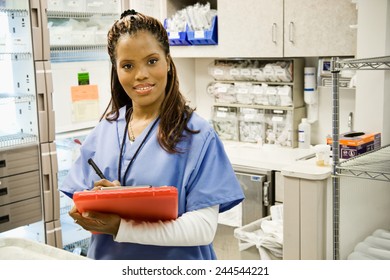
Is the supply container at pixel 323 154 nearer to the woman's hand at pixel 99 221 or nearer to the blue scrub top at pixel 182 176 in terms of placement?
the blue scrub top at pixel 182 176

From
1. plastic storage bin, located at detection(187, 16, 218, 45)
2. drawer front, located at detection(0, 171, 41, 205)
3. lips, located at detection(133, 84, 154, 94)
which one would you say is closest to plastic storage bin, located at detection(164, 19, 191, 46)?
plastic storage bin, located at detection(187, 16, 218, 45)

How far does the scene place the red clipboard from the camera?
1125mm

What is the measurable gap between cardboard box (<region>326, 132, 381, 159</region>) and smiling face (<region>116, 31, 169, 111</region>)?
2.94 ft

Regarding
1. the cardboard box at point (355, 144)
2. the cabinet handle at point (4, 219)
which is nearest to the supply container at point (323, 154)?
the cardboard box at point (355, 144)

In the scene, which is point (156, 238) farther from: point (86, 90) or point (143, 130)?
point (86, 90)

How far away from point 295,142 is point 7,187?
1.68 m

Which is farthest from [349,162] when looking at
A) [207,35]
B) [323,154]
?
[207,35]

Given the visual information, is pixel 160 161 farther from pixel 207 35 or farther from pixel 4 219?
pixel 207 35

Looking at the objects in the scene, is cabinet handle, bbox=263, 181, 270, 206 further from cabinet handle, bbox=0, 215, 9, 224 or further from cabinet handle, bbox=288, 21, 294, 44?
cabinet handle, bbox=0, 215, 9, 224

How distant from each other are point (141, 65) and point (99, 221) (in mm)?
391

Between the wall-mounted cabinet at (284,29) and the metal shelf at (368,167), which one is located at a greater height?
the wall-mounted cabinet at (284,29)

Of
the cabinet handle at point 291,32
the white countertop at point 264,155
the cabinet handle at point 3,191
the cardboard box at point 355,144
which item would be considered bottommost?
the cabinet handle at point 3,191

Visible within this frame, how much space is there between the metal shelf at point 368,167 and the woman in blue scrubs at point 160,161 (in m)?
0.57

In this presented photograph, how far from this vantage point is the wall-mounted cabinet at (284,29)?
2.73 metres
